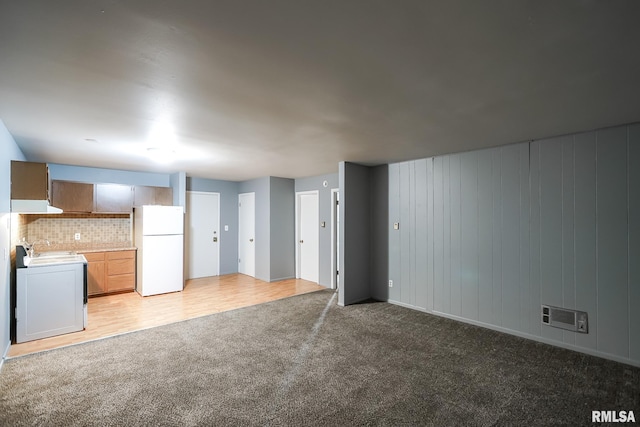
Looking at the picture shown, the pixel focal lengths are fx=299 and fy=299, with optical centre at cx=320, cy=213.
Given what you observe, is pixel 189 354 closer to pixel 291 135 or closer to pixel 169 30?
pixel 291 135

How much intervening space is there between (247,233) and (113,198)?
2774 millimetres

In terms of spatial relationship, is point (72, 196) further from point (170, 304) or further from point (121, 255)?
point (170, 304)

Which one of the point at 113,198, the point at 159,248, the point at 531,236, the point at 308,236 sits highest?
the point at 113,198

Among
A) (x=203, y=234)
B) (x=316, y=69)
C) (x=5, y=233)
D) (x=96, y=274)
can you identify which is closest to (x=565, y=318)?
(x=316, y=69)

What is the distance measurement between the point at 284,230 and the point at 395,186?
2.85m

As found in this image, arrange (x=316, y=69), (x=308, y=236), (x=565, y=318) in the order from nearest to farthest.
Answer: (x=316, y=69)
(x=565, y=318)
(x=308, y=236)

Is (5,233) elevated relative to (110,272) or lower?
elevated

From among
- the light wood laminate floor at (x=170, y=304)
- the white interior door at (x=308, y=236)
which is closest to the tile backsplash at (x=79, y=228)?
the light wood laminate floor at (x=170, y=304)

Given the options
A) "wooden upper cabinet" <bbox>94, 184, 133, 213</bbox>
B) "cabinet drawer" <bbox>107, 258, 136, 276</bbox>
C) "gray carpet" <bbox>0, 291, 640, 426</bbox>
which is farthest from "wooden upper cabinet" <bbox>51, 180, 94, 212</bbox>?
"gray carpet" <bbox>0, 291, 640, 426</bbox>

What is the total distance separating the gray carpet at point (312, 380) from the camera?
217 cm

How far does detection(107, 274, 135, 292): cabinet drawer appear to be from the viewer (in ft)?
17.9

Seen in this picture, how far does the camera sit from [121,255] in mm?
5543

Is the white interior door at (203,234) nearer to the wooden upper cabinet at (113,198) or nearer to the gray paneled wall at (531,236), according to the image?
the wooden upper cabinet at (113,198)

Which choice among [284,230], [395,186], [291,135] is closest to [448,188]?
[395,186]
